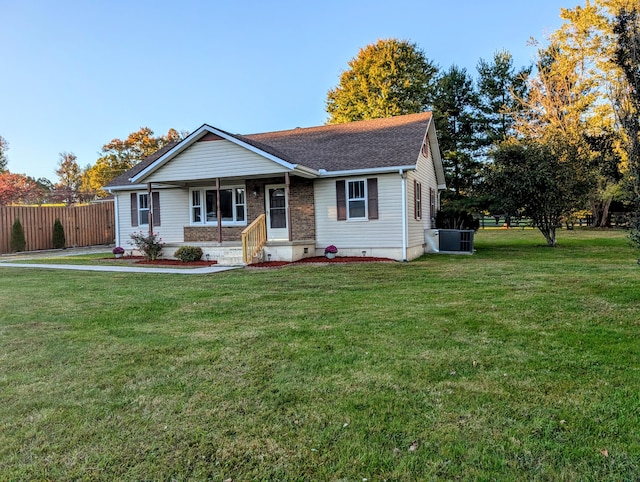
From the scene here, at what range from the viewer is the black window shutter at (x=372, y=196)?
43.3 ft

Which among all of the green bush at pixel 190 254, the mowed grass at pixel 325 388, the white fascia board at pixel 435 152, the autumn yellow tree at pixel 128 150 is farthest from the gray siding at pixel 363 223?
the autumn yellow tree at pixel 128 150

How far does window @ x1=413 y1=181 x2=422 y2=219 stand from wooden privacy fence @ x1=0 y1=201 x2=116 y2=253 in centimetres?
1635

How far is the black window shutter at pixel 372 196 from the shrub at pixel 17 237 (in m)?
15.5

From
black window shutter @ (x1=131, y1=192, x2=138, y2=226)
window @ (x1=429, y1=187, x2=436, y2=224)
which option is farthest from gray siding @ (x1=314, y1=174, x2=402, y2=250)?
black window shutter @ (x1=131, y1=192, x2=138, y2=226)

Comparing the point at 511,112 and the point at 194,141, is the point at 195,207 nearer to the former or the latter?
the point at 194,141

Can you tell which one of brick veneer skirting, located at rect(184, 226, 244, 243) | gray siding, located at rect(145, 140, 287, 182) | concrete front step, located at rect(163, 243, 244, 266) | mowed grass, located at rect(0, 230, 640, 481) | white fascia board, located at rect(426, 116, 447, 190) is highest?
white fascia board, located at rect(426, 116, 447, 190)

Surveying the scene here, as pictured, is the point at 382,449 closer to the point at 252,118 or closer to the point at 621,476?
the point at 621,476

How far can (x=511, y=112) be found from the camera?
28.5 meters

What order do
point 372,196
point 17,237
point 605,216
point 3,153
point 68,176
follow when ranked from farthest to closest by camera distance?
point 68,176
point 3,153
point 605,216
point 17,237
point 372,196

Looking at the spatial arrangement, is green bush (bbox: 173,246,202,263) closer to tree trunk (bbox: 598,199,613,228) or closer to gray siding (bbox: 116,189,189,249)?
gray siding (bbox: 116,189,189,249)

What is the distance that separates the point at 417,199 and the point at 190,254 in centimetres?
789

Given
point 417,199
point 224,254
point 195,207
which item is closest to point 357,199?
point 417,199

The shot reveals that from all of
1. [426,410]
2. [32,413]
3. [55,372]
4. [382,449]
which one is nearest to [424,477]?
[382,449]

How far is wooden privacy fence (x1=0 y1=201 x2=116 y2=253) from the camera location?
18.2m
